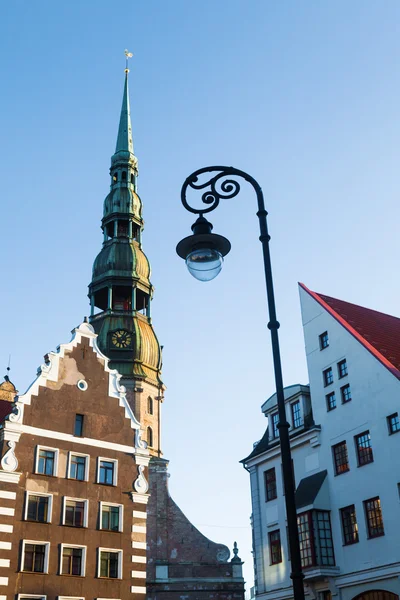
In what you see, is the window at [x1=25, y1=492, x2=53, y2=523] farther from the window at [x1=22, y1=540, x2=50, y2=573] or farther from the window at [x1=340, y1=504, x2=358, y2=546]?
the window at [x1=340, y1=504, x2=358, y2=546]

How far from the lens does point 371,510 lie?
96.2ft

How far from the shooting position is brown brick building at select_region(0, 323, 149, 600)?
109ft

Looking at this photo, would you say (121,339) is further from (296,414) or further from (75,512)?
(296,414)

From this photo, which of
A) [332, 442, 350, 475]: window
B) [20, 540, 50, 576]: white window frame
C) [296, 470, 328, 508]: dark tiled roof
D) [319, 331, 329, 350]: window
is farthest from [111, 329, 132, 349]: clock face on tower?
[332, 442, 350, 475]: window

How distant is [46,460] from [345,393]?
15256 millimetres

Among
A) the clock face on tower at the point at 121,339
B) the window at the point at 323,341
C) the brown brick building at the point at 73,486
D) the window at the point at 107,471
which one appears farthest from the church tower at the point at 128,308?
the window at the point at 323,341

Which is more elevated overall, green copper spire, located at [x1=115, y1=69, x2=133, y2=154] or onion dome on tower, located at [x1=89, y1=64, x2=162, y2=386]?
green copper spire, located at [x1=115, y1=69, x2=133, y2=154]

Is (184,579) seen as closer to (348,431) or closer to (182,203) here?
(348,431)

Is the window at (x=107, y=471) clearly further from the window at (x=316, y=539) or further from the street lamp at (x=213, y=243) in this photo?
the street lamp at (x=213, y=243)

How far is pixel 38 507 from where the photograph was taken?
3419 cm

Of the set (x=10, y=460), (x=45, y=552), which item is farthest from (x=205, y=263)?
Result: (x=45, y=552)

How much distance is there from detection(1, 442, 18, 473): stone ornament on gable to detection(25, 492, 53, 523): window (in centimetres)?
149

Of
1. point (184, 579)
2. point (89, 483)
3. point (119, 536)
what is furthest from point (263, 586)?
point (184, 579)

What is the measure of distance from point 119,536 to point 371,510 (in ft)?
45.6
